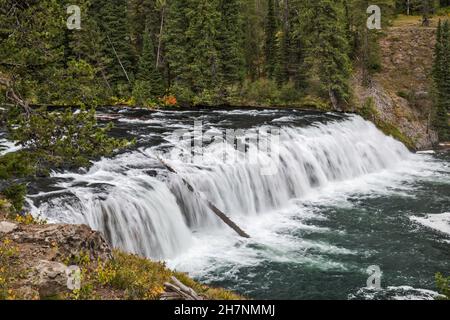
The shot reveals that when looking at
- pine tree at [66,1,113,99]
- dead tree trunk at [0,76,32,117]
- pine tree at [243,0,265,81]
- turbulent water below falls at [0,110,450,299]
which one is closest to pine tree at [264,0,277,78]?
pine tree at [243,0,265,81]

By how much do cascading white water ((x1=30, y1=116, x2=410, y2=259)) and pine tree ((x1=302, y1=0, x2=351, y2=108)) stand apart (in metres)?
11.3

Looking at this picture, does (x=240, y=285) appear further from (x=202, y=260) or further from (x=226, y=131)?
(x=226, y=131)

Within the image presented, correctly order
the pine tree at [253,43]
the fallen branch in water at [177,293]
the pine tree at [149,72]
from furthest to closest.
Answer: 1. the pine tree at [253,43]
2. the pine tree at [149,72]
3. the fallen branch in water at [177,293]

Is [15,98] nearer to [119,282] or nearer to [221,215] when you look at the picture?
[119,282]

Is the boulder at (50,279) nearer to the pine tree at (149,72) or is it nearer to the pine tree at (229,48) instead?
the pine tree at (229,48)

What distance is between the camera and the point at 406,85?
4562 cm

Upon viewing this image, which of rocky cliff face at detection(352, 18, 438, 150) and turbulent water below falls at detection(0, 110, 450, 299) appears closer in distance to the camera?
turbulent water below falls at detection(0, 110, 450, 299)

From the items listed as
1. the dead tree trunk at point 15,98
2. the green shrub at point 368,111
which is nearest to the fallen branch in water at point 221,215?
the dead tree trunk at point 15,98

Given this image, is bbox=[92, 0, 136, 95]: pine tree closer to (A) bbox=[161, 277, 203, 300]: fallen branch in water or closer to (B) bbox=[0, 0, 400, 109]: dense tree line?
(B) bbox=[0, 0, 400, 109]: dense tree line

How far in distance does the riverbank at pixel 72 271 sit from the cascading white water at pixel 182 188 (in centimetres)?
481

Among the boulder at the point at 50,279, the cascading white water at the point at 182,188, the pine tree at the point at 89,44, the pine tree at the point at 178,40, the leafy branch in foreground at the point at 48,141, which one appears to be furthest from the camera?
the pine tree at the point at 178,40

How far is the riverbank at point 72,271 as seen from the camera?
7.41 meters

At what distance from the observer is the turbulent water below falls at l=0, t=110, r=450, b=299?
46.6ft
